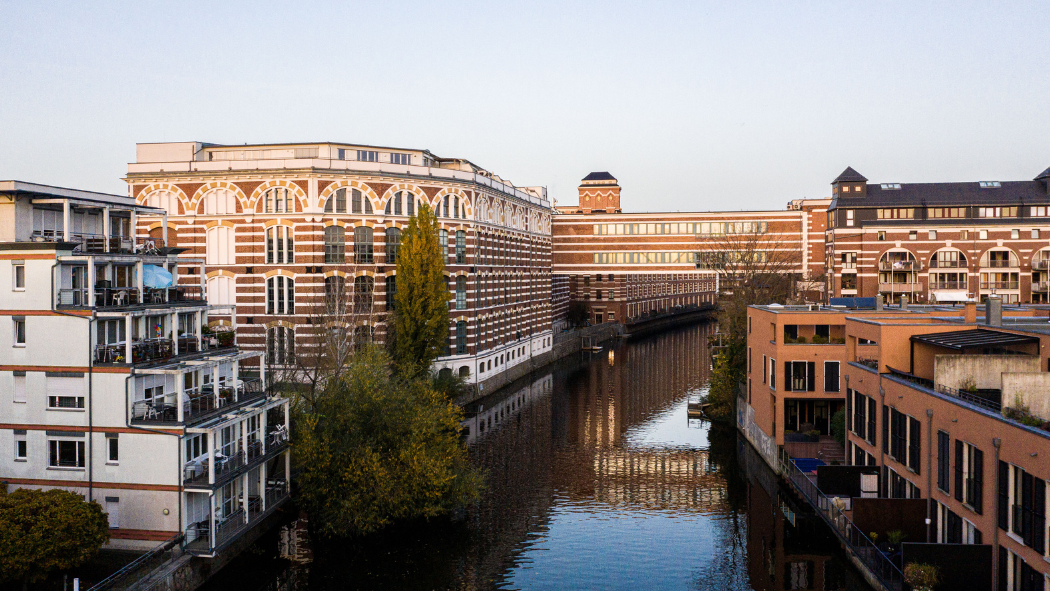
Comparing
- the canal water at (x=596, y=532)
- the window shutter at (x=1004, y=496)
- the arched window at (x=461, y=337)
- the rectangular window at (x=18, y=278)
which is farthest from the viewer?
the arched window at (x=461, y=337)

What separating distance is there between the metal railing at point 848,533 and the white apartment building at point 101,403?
2053 centimetres

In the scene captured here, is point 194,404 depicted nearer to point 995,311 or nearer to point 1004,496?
point 1004,496

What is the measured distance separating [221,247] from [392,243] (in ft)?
38.1

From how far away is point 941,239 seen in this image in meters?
77.2

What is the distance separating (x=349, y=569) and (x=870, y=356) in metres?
22.6

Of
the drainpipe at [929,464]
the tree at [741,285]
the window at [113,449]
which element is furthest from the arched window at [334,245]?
the drainpipe at [929,464]

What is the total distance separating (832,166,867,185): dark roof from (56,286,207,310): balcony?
6404cm

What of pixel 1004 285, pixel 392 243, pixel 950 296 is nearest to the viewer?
pixel 392 243

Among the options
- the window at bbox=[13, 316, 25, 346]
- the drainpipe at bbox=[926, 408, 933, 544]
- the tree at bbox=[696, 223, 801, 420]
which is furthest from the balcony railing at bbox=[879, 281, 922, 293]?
the window at bbox=[13, 316, 25, 346]

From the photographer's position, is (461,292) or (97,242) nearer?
(97,242)

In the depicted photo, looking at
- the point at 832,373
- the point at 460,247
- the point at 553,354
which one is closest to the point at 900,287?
the point at 553,354

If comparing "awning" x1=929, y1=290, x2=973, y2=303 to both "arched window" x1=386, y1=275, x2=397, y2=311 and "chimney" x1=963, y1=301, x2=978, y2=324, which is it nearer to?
"chimney" x1=963, y1=301, x2=978, y2=324

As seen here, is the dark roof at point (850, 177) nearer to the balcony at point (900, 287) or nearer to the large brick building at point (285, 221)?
the balcony at point (900, 287)

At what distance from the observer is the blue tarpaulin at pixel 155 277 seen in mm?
30875
